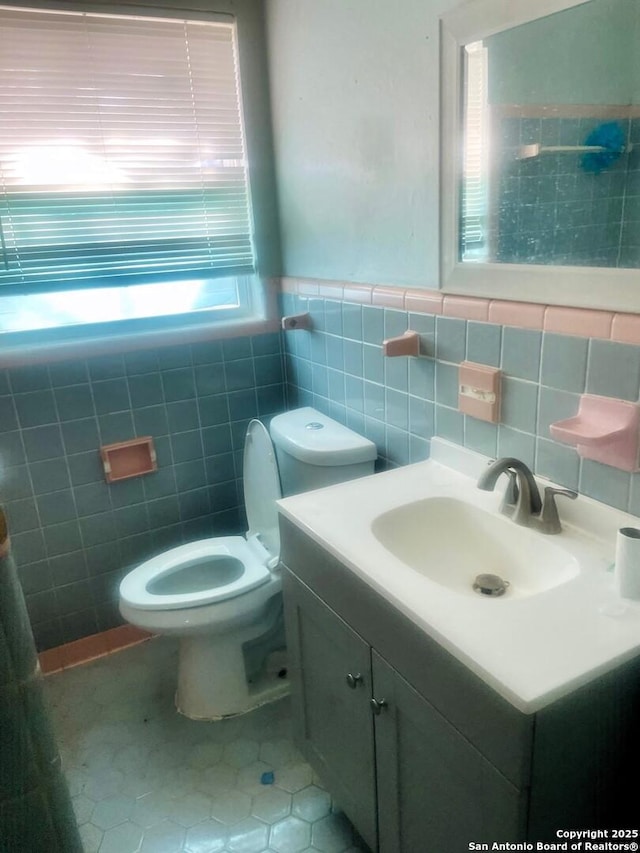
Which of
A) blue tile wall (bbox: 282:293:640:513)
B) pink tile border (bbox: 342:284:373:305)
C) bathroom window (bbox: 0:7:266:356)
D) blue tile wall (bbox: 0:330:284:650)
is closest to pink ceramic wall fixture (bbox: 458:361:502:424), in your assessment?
blue tile wall (bbox: 282:293:640:513)

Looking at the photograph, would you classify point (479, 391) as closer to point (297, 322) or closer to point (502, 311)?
point (502, 311)

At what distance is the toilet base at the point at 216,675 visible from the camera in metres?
1.84

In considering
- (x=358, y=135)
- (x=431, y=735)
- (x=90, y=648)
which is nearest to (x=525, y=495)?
(x=431, y=735)

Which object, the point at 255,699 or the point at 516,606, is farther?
the point at 255,699

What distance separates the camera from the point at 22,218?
180 centimetres

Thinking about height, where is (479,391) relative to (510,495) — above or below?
above

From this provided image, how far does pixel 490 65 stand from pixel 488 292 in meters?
0.44

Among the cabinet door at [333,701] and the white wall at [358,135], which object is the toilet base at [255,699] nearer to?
the cabinet door at [333,701]

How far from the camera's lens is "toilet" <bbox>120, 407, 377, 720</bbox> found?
1.69m

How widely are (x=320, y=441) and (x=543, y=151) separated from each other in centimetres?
89

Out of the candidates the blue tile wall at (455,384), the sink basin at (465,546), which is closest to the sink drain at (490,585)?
the sink basin at (465,546)

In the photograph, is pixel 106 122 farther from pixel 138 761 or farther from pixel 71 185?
pixel 138 761

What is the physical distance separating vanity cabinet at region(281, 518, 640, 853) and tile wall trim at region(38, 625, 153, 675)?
41.5 inches

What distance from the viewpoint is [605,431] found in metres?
1.06
